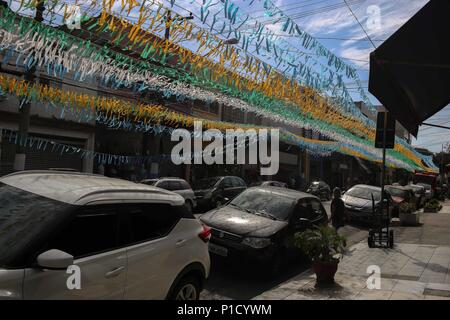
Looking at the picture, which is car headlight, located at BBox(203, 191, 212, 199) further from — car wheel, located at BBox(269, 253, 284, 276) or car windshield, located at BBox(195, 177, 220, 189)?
car wheel, located at BBox(269, 253, 284, 276)

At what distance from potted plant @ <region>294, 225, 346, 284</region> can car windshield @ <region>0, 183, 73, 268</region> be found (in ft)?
13.6

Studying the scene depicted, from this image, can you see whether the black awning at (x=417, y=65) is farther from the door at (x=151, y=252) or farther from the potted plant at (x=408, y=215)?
the potted plant at (x=408, y=215)

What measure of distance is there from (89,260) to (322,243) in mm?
4067

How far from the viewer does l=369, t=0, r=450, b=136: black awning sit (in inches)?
211

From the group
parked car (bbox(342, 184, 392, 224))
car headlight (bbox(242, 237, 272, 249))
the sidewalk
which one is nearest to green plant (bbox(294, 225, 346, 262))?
the sidewalk

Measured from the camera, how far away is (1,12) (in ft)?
19.5

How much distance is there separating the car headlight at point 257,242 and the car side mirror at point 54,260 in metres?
4.31

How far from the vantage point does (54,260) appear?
318cm

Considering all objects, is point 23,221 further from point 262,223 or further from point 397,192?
point 397,192

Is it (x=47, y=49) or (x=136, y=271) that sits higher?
(x=47, y=49)

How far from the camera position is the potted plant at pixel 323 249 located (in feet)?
21.6
